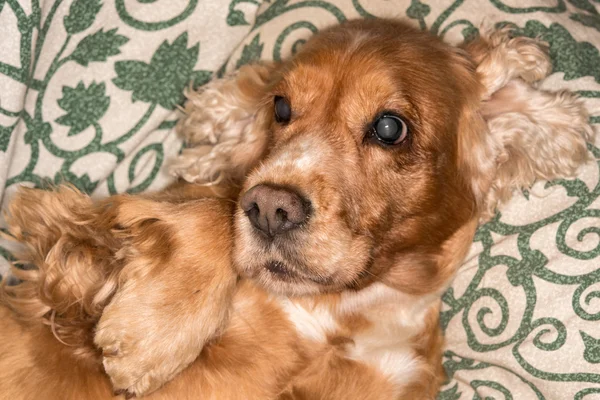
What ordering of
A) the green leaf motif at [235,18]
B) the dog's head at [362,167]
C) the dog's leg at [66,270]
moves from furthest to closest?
the green leaf motif at [235,18] < the dog's leg at [66,270] < the dog's head at [362,167]

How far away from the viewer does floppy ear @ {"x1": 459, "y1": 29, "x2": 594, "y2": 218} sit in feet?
9.82

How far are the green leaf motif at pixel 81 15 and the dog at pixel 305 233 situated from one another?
66 centimetres

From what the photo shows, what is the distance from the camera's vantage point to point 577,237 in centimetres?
304

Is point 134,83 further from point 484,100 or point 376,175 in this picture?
point 484,100

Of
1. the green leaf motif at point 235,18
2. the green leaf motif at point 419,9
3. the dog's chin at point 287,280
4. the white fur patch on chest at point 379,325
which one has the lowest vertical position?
the white fur patch on chest at point 379,325

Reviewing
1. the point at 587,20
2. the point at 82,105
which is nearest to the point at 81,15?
the point at 82,105

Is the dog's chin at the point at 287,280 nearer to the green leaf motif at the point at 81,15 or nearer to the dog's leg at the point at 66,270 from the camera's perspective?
the dog's leg at the point at 66,270

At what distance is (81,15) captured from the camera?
3248mm

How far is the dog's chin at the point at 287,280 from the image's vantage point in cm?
232

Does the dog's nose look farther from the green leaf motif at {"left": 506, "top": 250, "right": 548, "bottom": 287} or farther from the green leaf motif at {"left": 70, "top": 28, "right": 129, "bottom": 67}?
the green leaf motif at {"left": 70, "top": 28, "right": 129, "bottom": 67}

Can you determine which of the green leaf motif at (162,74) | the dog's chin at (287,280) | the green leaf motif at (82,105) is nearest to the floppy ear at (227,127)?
the green leaf motif at (162,74)

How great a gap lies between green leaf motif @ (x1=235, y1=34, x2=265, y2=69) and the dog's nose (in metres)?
1.38

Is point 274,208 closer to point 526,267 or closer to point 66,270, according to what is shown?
point 66,270

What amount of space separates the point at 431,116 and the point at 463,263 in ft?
2.41
